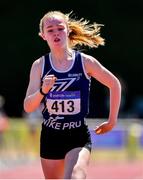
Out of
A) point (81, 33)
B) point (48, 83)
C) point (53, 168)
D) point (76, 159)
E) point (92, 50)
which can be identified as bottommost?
point (92, 50)

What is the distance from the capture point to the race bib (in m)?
6.67

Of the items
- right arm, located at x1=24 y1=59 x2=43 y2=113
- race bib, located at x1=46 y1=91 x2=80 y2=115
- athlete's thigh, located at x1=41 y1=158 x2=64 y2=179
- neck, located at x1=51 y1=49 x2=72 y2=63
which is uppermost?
neck, located at x1=51 y1=49 x2=72 y2=63

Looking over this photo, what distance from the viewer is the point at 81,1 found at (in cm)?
2488

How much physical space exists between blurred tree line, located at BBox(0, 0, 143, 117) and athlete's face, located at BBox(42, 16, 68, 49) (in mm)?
18006

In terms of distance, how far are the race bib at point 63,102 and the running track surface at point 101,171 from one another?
6.57 m

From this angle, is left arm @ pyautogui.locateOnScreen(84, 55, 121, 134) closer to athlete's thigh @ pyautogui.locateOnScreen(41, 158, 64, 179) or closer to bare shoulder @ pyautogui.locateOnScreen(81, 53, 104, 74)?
bare shoulder @ pyautogui.locateOnScreen(81, 53, 104, 74)

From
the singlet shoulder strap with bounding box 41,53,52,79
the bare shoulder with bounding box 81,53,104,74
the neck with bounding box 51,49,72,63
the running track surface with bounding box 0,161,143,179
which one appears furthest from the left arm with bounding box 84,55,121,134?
the running track surface with bounding box 0,161,143,179

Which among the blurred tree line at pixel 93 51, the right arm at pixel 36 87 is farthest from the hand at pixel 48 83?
the blurred tree line at pixel 93 51

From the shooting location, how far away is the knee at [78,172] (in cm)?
636

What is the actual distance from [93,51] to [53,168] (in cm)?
1802

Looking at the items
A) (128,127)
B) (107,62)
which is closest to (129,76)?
(107,62)

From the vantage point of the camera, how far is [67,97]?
668 centimetres

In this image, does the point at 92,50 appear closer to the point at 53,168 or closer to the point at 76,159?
the point at 53,168

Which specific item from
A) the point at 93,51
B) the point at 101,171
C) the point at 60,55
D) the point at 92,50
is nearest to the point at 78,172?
the point at 60,55
